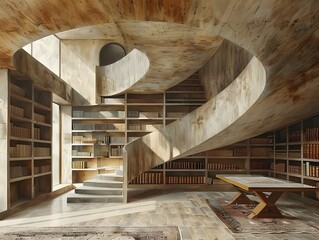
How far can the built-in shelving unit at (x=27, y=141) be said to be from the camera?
560 cm

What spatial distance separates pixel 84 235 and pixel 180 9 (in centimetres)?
315

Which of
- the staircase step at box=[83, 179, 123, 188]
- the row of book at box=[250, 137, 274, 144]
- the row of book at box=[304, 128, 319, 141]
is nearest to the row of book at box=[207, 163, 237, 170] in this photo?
the row of book at box=[250, 137, 274, 144]

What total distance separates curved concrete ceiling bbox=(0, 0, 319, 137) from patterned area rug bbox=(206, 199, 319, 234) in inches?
85.9

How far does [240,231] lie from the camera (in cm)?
423

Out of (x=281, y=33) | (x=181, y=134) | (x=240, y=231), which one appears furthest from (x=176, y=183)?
(x=281, y=33)

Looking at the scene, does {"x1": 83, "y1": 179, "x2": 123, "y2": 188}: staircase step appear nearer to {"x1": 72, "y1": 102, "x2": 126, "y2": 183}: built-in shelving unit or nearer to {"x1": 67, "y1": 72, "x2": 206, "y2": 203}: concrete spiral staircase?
{"x1": 67, "y1": 72, "x2": 206, "y2": 203}: concrete spiral staircase

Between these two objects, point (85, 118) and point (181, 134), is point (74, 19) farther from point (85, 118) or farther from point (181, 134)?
point (85, 118)

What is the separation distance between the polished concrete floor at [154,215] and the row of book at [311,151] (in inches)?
39.5

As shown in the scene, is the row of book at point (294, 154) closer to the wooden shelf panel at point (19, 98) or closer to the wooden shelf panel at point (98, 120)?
the wooden shelf panel at point (98, 120)

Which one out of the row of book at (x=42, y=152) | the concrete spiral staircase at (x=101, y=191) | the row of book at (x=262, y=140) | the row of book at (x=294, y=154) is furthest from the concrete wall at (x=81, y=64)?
the row of book at (x=294, y=154)

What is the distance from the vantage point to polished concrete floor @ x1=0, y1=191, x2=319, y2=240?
167 inches

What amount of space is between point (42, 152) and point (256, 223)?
4819mm

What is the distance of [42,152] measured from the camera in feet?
22.3

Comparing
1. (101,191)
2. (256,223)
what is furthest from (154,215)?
(101,191)
